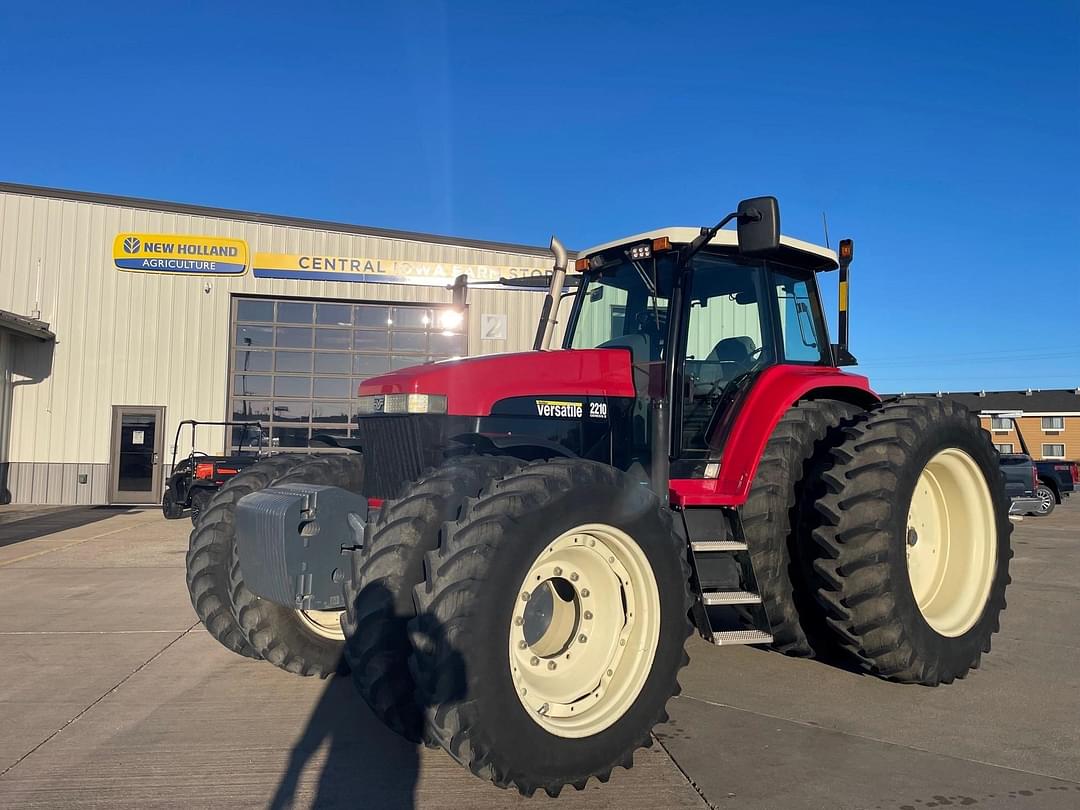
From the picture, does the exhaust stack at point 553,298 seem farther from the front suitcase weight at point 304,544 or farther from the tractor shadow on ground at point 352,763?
the tractor shadow on ground at point 352,763

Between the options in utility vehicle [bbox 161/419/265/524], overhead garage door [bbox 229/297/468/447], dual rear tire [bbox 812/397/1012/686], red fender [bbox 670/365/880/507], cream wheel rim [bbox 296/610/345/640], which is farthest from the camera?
overhead garage door [bbox 229/297/468/447]

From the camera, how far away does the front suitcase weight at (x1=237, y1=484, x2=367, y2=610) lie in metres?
3.15

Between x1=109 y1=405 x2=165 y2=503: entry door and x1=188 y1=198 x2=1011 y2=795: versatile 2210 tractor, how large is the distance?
41.7 ft

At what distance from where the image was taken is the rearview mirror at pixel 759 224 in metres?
3.43

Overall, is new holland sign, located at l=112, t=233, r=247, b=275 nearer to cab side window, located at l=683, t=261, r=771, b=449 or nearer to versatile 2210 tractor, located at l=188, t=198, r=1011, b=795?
versatile 2210 tractor, located at l=188, t=198, r=1011, b=795

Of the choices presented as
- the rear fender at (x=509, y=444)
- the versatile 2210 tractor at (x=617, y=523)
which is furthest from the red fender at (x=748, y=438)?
the rear fender at (x=509, y=444)

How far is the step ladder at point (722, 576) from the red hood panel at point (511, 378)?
2.63 ft

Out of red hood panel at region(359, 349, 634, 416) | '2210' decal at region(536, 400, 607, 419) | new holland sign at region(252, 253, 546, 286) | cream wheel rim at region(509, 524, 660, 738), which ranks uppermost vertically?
new holland sign at region(252, 253, 546, 286)

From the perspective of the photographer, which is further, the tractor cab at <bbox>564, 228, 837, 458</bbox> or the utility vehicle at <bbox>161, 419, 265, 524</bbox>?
the utility vehicle at <bbox>161, 419, 265, 524</bbox>

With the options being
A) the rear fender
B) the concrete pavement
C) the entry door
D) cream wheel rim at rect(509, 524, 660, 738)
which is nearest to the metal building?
the entry door

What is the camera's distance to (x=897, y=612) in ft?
12.4

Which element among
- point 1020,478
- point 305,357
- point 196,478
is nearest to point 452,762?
point 196,478

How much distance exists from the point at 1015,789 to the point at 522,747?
1.93 meters

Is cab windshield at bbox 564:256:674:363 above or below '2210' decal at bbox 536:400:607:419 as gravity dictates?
above
